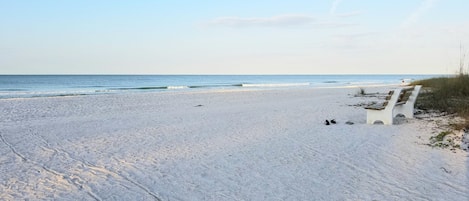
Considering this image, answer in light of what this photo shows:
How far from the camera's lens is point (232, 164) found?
588 centimetres

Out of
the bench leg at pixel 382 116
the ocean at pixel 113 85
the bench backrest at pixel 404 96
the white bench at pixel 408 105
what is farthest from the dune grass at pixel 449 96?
the ocean at pixel 113 85

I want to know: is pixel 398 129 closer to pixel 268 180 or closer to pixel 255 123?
pixel 255 123

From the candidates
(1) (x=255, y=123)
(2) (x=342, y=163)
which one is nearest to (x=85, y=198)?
(2) (x=342, y=163)

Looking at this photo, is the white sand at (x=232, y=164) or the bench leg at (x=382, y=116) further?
the bench leg at (x=382, y=116)

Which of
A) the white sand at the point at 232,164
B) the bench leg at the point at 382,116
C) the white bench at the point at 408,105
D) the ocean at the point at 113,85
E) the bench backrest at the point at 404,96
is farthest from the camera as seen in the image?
the ocean at the point at 113,85

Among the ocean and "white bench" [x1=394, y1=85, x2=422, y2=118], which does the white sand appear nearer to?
"white bench" [x1=394, y1=85, x2=422, y2=118]

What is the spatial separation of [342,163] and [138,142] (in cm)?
402

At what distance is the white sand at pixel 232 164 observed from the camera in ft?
14.9

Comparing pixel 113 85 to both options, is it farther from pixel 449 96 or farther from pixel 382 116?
pixel 382 116

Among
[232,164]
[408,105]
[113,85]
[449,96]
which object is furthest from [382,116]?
[113,85]

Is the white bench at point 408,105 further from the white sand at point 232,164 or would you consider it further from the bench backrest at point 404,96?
the white sand at point 232,164

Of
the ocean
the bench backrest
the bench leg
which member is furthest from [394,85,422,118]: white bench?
the ocean

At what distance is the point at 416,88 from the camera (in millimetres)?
10836

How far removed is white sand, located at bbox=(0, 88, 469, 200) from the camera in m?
4.55
